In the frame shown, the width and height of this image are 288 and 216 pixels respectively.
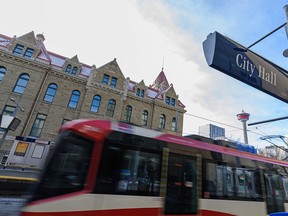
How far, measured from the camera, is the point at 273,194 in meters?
6.63

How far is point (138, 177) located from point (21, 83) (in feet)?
72.4

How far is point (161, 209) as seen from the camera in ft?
14.2

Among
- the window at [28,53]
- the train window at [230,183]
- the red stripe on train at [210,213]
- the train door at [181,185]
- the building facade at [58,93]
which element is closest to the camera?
the train door at [181,185]

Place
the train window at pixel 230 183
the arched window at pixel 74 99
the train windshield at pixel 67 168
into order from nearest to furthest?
the train windshield at pixel 67 168
the train window at pixel 230 183
the arched window at pixel 74 99

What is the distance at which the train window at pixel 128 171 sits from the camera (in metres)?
3.92

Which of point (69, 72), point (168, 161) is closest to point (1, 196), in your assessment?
point (168, 161)

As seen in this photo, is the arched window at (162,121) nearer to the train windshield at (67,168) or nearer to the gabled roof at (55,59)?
the gabled roof at (55,59)

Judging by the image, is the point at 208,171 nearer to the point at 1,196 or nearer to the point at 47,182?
the point at 47,182

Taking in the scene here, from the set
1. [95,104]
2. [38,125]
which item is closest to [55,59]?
[95,104]

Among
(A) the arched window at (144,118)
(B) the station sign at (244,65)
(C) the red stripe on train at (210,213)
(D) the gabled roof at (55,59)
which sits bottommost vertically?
(C) the red stripe on train at (210,213)

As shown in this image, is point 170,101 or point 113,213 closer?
point 113,213

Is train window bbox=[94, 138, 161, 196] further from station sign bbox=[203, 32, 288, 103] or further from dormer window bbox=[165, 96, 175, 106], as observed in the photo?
dormer window bbox=[165, 96, 175, 106]

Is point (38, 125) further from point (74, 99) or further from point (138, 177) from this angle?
point (138, 177)

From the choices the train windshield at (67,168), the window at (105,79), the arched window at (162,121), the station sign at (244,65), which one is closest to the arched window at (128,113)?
the window at (105,79)
